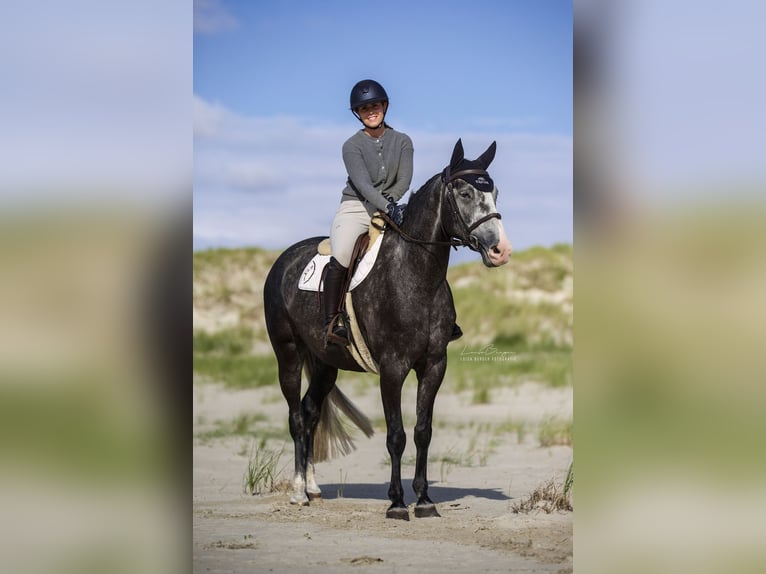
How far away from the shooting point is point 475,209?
6250 mm

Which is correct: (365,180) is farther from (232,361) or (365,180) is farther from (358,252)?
(232,361)

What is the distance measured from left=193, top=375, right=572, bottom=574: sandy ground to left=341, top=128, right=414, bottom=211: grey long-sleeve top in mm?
2347

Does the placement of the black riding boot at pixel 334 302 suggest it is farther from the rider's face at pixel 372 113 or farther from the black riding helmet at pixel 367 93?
the black riding helmet at pixel 367 93

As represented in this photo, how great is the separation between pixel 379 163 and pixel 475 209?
3.57 feet

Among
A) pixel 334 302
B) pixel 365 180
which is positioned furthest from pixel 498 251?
pixel 334 302

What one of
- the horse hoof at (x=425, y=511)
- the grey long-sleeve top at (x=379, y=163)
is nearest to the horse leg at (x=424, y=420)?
the horse hoof at (x=425, y=511)

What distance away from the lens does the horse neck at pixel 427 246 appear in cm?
660

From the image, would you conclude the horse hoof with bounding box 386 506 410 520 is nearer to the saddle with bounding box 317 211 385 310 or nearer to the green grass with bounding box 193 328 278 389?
the saddle with bounding box 317 211 385 310

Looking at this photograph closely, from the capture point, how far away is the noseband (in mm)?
6182

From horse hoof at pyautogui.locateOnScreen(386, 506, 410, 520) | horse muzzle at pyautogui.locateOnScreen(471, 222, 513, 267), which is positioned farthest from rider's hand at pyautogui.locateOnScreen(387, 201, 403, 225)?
horse hoof at pyautogui.locateOnScreen(386, 506, 410, 520)
